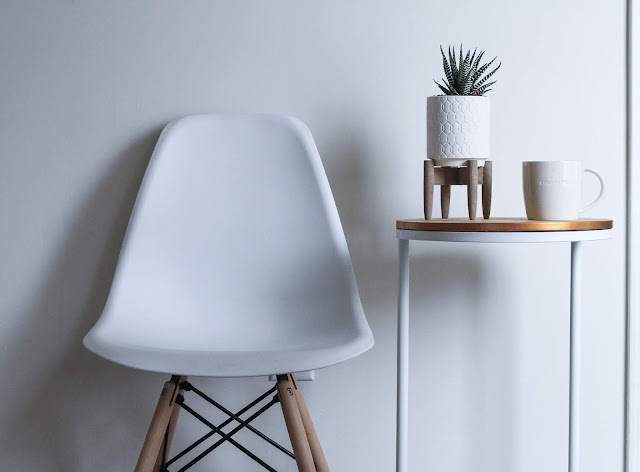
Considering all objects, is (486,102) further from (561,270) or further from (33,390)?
(33,390)

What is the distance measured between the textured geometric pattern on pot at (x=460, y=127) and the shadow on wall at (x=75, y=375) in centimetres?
59

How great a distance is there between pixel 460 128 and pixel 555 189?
0.60ft

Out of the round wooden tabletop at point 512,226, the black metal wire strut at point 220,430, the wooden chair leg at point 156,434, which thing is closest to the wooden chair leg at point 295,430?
the black metal wire strut at point 220,430

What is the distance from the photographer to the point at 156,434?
902mm

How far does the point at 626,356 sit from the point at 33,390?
3.99 ft

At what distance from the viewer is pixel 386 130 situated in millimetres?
1241

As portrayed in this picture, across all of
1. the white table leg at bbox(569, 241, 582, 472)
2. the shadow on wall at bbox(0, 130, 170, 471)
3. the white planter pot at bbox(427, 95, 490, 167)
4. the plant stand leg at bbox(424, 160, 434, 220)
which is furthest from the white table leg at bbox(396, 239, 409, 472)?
the shadow on wall at bbox(0, 130, 170, 471)

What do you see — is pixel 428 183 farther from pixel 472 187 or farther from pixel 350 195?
pixel 350 195

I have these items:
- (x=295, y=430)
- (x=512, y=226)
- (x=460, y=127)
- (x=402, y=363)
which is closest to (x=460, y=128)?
(x=460, y=127)

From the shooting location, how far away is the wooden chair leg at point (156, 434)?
0.89m

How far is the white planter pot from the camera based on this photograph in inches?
40.4

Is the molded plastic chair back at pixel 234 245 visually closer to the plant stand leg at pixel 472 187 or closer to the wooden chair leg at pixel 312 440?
the wooden chair leg at pixel 312 440

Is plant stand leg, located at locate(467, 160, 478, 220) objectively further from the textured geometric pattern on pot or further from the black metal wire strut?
the black metal wire strut

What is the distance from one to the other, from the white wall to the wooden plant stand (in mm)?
182
